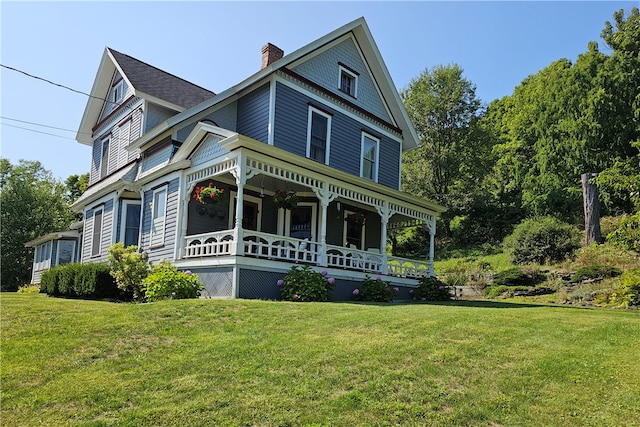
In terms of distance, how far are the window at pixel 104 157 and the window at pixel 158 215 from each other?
6.83 metres

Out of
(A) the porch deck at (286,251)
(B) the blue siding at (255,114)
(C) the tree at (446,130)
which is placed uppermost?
(C) the tree at (446,130)

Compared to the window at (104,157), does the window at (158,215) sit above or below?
below

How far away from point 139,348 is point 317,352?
2386 mm

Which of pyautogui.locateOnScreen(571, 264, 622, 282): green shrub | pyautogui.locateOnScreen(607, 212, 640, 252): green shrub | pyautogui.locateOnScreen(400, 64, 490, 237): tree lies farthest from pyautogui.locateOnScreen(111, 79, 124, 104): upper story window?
pyautogui.locateOnScreen(400, 64, 490, 237): tree

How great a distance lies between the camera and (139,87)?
18.1 meters

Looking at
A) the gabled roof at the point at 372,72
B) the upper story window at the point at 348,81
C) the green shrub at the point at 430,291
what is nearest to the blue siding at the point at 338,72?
the upper story window at the point at 348,81

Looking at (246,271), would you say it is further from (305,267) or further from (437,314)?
(437,314)

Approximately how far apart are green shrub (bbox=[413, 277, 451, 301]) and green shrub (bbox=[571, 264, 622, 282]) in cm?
589

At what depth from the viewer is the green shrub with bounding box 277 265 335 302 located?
11.9m

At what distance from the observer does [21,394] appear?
4.94 metres

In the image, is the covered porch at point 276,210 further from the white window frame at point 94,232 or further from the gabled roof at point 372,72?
the white window frame at point 94,232

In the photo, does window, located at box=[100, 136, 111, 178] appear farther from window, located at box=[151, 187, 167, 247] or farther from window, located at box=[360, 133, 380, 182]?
window, located at box=[360, 133, 380, 182]

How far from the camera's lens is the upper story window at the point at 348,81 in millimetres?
18391

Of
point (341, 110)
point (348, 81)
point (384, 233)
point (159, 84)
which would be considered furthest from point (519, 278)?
point (159, 84)
